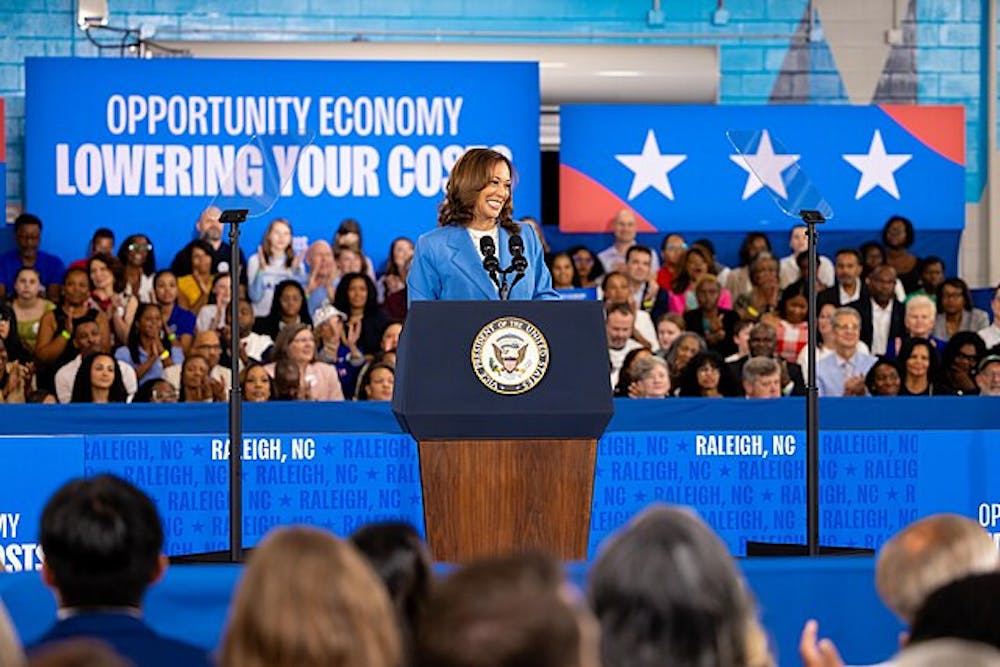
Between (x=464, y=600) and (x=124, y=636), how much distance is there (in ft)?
2.75

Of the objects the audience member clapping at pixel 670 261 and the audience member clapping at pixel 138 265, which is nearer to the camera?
the audience member clapping at pixel 138 265

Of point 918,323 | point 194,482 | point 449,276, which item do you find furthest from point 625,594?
point 918,323

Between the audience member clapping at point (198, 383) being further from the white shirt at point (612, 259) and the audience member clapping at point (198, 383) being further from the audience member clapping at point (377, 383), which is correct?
the white shirt at point (612, 259)

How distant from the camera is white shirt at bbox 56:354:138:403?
310 inches

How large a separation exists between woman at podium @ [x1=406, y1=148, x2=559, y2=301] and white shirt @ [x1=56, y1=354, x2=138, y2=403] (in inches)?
133

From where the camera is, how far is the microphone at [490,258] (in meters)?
4.52

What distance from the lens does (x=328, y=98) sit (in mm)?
10117

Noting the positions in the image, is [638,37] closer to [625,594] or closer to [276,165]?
[276,165]

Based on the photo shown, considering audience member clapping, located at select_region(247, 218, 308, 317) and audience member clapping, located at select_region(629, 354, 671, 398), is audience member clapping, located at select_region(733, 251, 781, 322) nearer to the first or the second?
audience member clapping, located at select_region(629, 354, 671, 398)

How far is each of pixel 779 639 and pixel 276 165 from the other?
8.47 feet

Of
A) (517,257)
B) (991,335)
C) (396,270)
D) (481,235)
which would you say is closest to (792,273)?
(991,335)

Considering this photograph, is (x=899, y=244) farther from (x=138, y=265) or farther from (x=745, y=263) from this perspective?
(x=138, y=265)

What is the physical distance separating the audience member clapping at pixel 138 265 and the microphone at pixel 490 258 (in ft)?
15.2

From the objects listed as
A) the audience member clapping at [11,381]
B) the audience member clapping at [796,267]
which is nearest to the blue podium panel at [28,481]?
the audience member clapping at [11,381]
